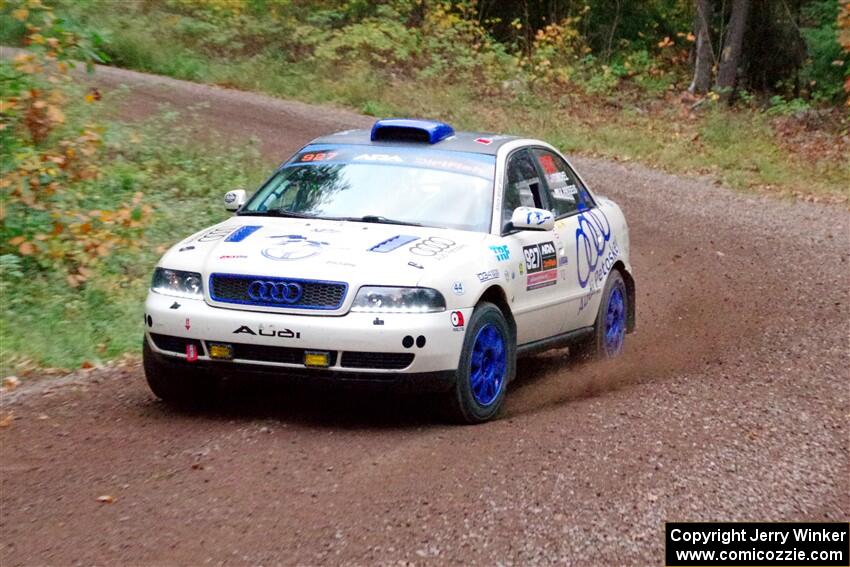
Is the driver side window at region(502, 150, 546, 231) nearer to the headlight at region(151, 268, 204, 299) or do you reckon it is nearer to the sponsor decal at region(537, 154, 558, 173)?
the sponsor decal at region(537, 154, 558, 173)

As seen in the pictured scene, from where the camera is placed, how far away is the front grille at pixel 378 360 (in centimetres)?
672

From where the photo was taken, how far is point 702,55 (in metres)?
27.6

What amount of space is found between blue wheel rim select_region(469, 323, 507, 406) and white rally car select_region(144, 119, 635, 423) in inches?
0.5

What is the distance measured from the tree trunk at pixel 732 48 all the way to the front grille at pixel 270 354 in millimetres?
21589

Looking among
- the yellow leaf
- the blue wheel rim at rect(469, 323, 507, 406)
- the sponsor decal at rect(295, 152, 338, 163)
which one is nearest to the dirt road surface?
the blue wheel rim at rect(469, 323, 507, 406)

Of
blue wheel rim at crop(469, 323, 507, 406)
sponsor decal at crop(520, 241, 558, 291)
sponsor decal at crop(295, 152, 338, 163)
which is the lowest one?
blue wheel rim at crop(469, 323, 507, 406)

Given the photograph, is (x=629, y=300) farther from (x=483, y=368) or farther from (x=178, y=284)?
(x=178, y=284)

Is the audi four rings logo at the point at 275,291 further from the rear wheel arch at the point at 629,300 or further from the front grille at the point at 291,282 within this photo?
the rear wheel arch at the point at 629,300

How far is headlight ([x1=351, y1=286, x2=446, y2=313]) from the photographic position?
673 cm

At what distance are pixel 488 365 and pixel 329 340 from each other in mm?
1153

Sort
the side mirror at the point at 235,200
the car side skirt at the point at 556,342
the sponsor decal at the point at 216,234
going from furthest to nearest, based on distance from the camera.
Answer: the side mirror at the point at 235,200, the car side skirt at the point at 556,342, the sponsor decal at the point at 216,234

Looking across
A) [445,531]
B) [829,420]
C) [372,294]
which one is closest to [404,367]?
[372,294]

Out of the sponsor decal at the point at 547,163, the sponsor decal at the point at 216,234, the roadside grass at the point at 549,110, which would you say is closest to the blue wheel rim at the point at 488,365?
the sponsor decal at the point at 216,234

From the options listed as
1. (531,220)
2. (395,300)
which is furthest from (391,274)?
(531,220)
